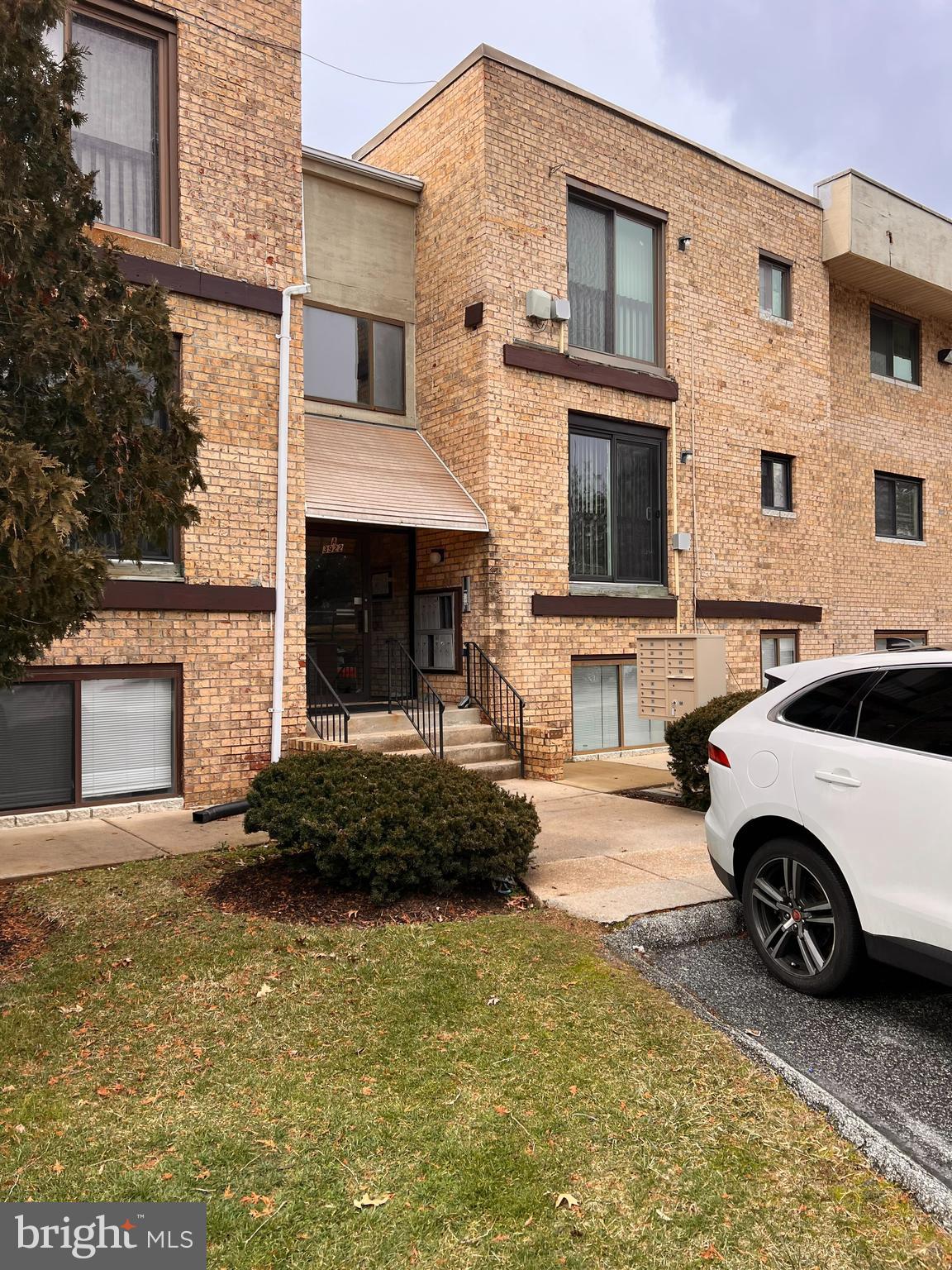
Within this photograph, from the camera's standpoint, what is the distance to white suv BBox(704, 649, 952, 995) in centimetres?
371

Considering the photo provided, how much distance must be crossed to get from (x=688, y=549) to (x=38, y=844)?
9383 mm

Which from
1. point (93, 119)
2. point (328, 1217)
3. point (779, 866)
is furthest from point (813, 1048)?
point (93, 119)

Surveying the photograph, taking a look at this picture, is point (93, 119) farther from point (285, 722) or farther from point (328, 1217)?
point (328, 1217)

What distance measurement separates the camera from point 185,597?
895cm

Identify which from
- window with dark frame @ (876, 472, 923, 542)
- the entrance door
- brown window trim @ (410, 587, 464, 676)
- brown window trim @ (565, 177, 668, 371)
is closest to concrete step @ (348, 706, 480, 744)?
brown window trim @ (410, 587, 464, 676)

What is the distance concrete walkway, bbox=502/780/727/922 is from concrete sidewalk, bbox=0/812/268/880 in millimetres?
2508

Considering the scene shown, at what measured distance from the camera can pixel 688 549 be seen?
1356 cm

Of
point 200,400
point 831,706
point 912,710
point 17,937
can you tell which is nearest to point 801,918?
point 831,706

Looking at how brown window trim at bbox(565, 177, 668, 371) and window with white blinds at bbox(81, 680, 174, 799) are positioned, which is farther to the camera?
brown window trim at bbox(565, 177, 668, 371)

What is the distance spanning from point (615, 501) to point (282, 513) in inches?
208

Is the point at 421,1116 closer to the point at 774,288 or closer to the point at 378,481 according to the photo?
the point at 378,481

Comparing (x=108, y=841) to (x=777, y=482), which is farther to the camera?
(x=777, y=482)

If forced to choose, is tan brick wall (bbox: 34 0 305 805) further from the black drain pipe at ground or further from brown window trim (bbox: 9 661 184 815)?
the black drain pipe at ground

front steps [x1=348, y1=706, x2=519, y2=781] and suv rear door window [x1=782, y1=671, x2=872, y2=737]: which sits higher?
suv rear door window [x1=782, y1=671, x2=872, y2=737]
